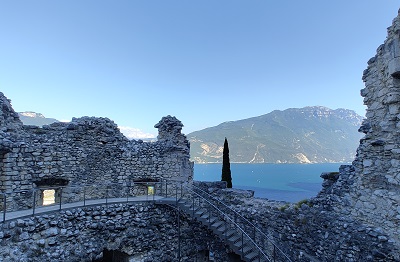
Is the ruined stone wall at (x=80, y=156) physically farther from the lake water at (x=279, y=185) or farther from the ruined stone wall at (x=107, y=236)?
the lake water at (x=279, y=185)

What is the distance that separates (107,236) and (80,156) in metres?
4.63

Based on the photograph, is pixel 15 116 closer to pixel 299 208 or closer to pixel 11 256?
pixel 11 256

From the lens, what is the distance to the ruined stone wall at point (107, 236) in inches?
321

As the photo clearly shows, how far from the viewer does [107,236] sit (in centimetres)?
1009

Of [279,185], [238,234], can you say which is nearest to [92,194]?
[238,234]

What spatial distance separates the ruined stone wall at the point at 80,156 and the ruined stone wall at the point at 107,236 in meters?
2.66

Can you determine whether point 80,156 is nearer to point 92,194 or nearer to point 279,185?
point 92,194

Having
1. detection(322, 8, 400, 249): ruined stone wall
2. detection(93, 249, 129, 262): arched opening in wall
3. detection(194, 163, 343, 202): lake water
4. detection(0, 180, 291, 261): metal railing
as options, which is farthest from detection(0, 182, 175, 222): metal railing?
detection(194, 163, 343, 202): lake water

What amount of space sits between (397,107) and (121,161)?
39.4 feet

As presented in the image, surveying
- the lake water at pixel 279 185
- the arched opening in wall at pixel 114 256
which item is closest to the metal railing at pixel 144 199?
the arched opening in wall at pixel 114 256

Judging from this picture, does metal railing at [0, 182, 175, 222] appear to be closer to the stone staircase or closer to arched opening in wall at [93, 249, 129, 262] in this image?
the stone staircase

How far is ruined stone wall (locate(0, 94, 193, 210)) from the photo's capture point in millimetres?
11117

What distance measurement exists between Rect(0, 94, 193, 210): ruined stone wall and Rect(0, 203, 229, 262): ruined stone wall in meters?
2.66

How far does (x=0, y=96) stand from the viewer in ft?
37.1
